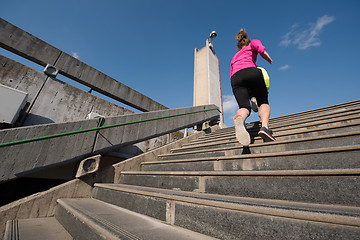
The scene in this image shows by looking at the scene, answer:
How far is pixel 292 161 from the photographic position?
1447 millimetres

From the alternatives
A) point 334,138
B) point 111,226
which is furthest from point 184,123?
point 111,226

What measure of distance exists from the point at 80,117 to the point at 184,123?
9.29 ft

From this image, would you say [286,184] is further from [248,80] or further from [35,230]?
[35,230]

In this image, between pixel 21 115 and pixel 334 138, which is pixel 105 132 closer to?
pixel 21 115

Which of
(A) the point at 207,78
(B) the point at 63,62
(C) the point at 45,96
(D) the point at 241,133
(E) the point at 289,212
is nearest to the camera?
(E) the point at 289,212

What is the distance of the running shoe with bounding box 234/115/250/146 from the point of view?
2025 mm

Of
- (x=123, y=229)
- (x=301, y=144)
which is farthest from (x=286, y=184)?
(x=123, y=229)

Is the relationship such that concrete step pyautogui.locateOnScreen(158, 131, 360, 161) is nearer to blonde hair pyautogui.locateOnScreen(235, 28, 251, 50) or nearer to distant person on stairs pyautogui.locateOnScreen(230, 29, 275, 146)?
distant person on stairs pyautogui.locateOnScreen(230, 29, 275, 146)

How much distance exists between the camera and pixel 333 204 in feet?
3.14

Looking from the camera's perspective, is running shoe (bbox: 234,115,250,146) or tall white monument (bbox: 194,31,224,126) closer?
running shoe (bbox: 234,115,250,146)

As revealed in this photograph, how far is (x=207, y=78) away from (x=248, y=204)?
7423 mm

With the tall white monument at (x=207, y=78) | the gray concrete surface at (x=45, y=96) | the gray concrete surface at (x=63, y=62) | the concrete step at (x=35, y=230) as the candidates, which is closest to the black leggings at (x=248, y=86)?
the concrete step at (x=35, y=230)

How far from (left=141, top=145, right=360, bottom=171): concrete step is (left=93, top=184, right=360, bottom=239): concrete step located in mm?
514

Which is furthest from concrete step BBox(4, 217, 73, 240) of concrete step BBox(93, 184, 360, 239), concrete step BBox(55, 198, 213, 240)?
concrete step BBox(93, 184, 360, 239)
